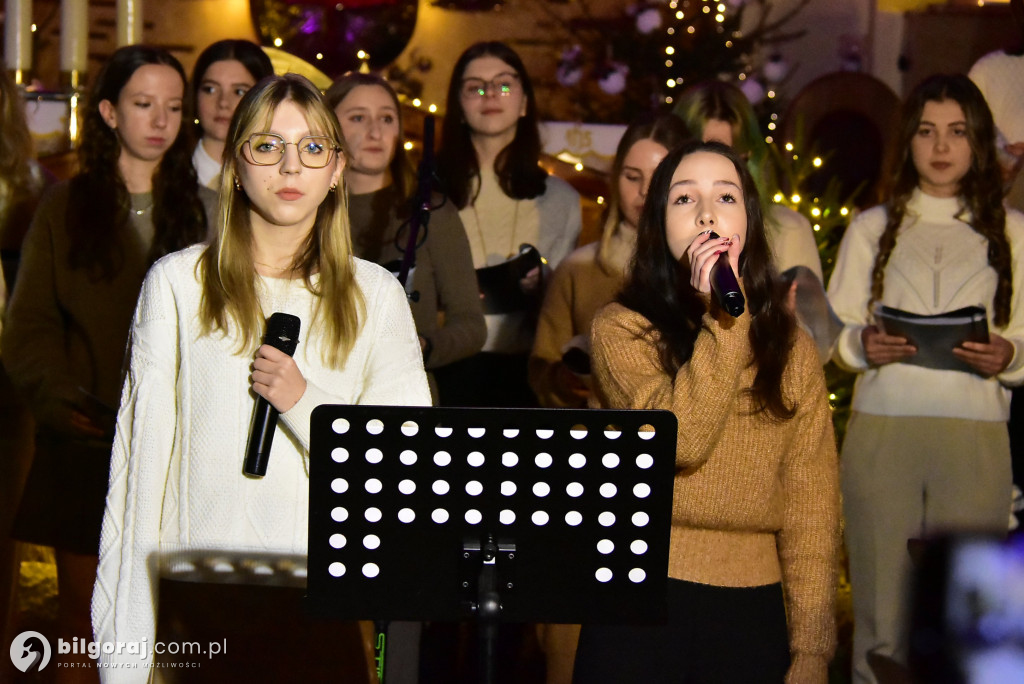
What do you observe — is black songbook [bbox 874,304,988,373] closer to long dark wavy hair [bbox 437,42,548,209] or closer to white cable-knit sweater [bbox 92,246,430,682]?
long dark wavy hair [bbox 437,42,548,209]

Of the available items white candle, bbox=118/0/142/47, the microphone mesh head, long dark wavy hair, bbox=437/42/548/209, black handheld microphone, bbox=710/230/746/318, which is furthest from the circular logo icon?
black handheld microphone, bbox=710/230/746/318

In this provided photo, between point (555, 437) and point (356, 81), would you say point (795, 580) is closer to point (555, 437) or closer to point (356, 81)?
point (555, 437)

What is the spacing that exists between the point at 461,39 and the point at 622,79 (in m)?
1.04

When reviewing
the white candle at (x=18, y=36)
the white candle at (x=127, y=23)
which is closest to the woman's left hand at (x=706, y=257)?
the white candle at (x=127, y=23)

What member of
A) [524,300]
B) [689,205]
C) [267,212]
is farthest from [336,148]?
[524,300]

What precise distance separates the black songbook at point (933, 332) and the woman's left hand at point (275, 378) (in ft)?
6.15

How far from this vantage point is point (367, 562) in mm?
1747

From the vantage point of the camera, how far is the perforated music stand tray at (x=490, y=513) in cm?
173

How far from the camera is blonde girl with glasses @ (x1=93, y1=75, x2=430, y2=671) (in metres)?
2.01

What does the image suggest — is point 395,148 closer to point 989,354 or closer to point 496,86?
point 496,86

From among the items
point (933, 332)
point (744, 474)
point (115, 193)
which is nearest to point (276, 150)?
point (744, 474)

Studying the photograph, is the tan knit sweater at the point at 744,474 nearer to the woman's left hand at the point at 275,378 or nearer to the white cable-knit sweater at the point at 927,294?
the woman's left hand at the point at 275,378

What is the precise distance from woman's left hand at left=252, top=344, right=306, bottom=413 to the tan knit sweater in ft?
1.90

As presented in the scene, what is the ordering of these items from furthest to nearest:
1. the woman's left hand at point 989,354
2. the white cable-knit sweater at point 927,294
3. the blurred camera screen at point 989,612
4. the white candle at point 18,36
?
the white candle at point 18,36 → the white cable-knit sweater at point 927,294 → the woman's left hand at point 989,354 → the blurred camera screen at point 989,612
